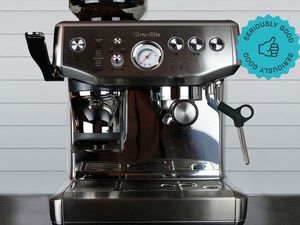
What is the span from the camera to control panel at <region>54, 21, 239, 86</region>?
3.63 feet

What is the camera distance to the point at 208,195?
1.09 m

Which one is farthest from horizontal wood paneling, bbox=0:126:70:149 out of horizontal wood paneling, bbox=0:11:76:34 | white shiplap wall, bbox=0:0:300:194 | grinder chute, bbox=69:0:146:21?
grinder chute, bbox=69:0:146:21

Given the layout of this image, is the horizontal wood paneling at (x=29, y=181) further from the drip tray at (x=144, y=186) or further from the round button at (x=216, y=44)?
the round button at (x=216, y=44)

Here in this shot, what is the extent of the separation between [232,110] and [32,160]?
1040 millimetres

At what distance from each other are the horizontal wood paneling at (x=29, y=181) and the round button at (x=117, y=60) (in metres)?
0.98

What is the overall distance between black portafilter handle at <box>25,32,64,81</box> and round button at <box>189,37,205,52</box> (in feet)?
0.83

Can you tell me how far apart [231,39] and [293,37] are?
0.14 meters

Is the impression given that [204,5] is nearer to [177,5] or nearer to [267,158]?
[177,5]

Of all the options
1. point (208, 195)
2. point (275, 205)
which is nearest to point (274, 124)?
point (275, 205)

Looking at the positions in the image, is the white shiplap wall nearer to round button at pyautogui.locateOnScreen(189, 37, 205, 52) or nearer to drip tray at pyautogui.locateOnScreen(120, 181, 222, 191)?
drip tray at pyautogui.locateOnScreen(120, 181, 222, 191)

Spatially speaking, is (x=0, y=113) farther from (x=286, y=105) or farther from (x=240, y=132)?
(x=240, y=132)

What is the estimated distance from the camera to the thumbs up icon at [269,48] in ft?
3.88

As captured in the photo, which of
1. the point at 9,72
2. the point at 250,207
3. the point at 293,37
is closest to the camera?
the point at 293,37

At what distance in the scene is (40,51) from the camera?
112 centimetres
